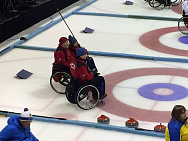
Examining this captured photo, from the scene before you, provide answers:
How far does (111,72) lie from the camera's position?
10.9 m

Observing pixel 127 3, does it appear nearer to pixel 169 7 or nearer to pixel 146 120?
pixel 169 7

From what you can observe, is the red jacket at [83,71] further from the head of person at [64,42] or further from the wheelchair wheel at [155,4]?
the wheelchair wheel at [155,4]

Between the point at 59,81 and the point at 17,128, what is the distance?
3.87 metres

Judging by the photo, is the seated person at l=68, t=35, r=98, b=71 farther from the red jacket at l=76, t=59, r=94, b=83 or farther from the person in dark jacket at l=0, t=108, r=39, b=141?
the person in dark jacket at l=0, t=108, r=39, b=141

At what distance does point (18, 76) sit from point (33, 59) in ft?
4.09

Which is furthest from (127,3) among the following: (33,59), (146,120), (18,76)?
(146,120)

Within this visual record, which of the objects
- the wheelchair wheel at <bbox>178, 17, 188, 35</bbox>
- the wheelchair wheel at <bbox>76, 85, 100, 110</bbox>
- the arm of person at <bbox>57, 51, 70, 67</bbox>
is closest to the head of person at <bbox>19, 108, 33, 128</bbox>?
the wheelchair wheel at <bbox>76, 85, 100, 110</bbox>

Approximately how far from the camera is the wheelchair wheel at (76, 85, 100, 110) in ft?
29.4

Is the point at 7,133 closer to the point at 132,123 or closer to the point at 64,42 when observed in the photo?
the point at 132,123

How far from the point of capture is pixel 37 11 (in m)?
15.1

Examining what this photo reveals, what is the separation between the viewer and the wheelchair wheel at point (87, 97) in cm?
898

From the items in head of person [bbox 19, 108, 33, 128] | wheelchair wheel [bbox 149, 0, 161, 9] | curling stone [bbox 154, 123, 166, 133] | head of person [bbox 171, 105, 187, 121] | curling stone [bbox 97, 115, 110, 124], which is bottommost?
wheelchair wheel [bbox 149, 0, 161, 9]

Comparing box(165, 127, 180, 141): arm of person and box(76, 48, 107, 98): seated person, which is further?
box(76, 48, 107, 98): seated person

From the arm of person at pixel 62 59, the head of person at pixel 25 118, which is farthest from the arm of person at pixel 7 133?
the arm of person at pixel 62 59
